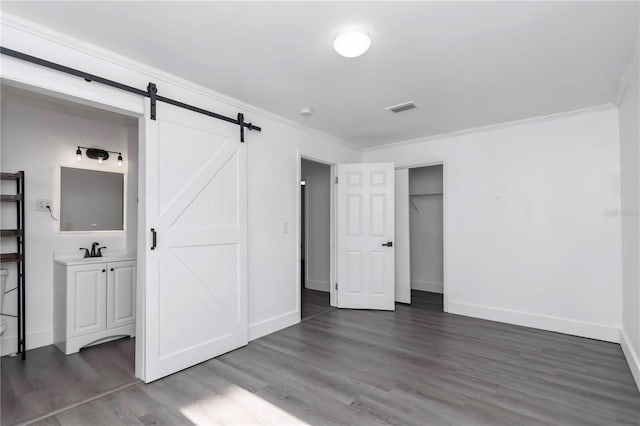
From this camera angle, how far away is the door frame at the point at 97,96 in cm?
205

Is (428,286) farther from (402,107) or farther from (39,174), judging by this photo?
(39,174)

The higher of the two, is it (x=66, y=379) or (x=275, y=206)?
(x=275, y=206)

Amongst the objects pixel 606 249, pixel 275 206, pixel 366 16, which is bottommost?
pixel 606 249

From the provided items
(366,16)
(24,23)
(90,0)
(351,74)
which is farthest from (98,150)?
(366,16)

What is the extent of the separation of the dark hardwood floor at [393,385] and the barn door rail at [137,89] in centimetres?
216

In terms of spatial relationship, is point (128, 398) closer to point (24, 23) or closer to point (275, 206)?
point (275, 206)

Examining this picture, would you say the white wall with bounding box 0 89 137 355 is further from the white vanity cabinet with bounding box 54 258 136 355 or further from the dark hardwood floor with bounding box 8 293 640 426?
the dark hardwood floor with bounding box 8 293 640 426

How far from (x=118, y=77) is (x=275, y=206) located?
197 cm

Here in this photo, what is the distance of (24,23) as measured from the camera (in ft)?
6.75

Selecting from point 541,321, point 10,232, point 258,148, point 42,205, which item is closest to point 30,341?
point 10,232

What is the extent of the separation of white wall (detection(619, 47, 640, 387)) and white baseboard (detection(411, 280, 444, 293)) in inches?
109

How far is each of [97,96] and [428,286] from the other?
5622mm

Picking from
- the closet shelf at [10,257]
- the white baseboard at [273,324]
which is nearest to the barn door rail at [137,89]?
the closet shelf at [10,257]

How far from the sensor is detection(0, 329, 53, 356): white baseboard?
3.06 m
